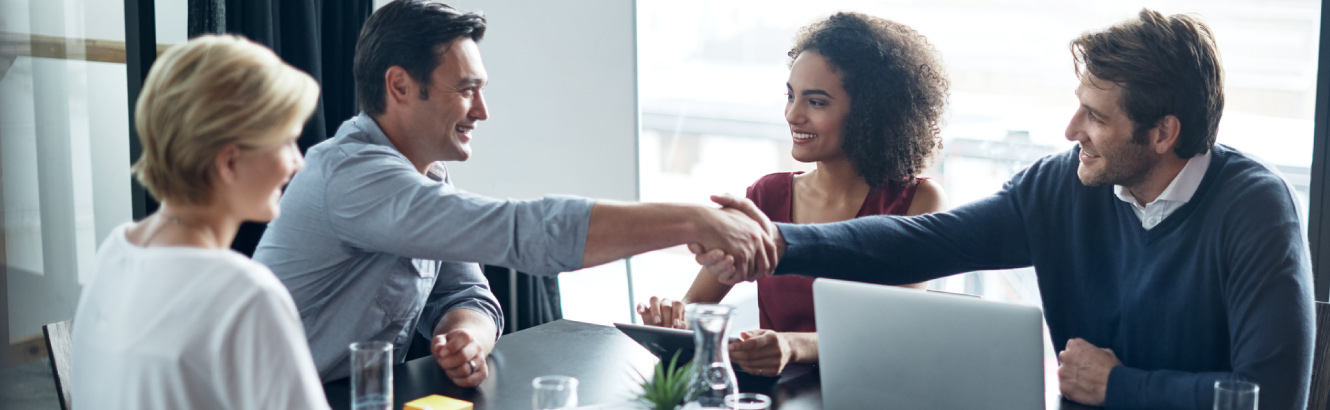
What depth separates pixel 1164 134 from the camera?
184 centimetres

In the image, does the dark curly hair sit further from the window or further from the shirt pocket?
the shirt pocket

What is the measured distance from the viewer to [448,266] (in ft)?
7.15

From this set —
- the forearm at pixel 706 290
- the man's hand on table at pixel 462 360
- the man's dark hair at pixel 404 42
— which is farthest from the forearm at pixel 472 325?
the forearm at pixel 706 290

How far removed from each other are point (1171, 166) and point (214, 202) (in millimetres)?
1648

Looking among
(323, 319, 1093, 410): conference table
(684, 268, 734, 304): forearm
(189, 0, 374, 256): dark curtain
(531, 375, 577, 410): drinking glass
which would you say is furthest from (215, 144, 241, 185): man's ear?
(189, 0, 374, 256): dark curtain

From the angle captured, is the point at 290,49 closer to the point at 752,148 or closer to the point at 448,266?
the point at 448,266

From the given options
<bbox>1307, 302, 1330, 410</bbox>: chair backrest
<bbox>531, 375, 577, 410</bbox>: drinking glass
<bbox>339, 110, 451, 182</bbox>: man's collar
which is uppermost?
<bbox>339, 110, 451, 182</bbox>: man's collar

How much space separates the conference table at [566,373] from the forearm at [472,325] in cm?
3

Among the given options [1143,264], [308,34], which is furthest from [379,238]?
[308,34]

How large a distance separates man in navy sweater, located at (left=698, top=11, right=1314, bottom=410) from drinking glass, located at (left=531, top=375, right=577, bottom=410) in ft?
2.18

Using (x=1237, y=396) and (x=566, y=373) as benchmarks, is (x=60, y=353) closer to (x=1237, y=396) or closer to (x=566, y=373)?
(x=566, y=373)

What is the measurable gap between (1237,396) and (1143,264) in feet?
2.05

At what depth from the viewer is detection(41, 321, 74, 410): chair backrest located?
5.57ft

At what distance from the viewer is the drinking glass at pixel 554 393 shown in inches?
51.7
